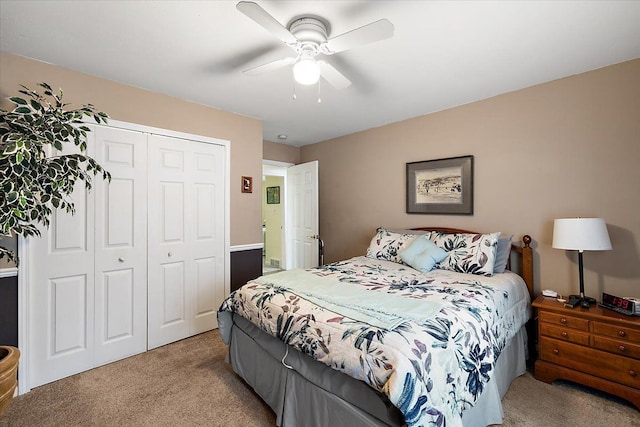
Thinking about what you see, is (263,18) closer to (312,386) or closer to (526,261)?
(312,386)

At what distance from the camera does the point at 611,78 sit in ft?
7.40

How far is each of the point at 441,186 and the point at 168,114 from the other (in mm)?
2948

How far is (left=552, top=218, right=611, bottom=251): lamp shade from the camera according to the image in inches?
81.3

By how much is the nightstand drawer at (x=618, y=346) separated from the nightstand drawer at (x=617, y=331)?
31 millimetres

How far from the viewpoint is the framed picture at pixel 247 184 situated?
3396 millimetres

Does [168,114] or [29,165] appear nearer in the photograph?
[29,165]

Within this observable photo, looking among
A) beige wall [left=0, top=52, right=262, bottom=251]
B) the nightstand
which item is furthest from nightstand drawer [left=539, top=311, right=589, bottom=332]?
beige wall [left=0, top=52, right=262, bottom=251]

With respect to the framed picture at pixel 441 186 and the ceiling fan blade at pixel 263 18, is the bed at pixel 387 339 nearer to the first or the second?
the framed picture at pixel 441 186

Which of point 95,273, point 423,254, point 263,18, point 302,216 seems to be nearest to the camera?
point 263,18

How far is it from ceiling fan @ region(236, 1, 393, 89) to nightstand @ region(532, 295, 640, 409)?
2276 millimetres

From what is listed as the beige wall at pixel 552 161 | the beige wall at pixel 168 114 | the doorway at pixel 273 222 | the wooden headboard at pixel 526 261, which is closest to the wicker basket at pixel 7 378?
the beige wall at pixel 168 114

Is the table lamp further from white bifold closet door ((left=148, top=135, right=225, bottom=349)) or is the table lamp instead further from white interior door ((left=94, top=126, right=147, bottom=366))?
white interior door ((left=94, top=126, right=147, bottom=366))

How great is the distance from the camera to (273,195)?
21.1 ft

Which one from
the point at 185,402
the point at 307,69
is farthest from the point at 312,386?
the point at 307,69
